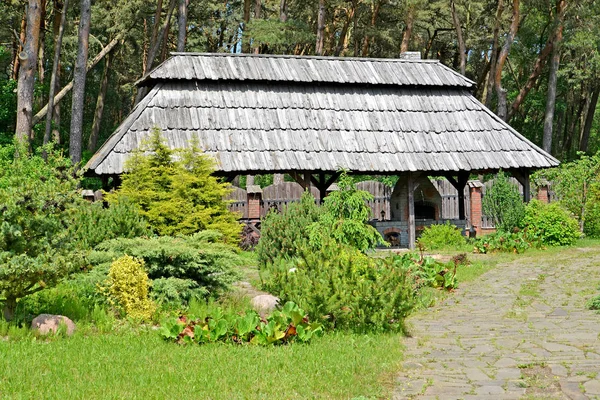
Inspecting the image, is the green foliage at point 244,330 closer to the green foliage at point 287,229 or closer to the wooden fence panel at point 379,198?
the green foliage at point 287,229

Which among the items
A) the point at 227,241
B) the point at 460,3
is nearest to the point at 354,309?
the point at 227,241

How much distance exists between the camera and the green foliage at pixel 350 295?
8.50 meters

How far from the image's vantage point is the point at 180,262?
10.0m

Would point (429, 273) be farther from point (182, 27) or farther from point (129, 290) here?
point (182, 27)

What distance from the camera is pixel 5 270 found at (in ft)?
26.2

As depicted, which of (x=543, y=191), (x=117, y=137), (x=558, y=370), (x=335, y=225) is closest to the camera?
(x=558, y=370)

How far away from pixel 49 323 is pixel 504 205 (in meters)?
14.0

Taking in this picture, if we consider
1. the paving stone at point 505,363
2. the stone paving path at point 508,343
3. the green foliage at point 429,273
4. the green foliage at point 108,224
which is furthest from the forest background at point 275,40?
the paving stone at point 505,363

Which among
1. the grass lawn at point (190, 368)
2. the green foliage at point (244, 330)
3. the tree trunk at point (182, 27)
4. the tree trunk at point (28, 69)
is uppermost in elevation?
the tree trunk at point (182, 27)

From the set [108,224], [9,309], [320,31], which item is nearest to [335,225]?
[108,224]

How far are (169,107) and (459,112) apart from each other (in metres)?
8.41

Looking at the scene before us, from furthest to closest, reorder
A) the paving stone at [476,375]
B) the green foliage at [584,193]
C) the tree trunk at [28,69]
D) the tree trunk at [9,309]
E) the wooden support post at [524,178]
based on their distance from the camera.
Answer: the green foliage at [584,193]
the wooden support post at [524,178]
the tree trunk at [28,69]
the tree trunk at [9,309]
the paving stone at [476,375]

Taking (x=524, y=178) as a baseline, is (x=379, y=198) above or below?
below

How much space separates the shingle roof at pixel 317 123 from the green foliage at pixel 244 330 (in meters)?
9.85
